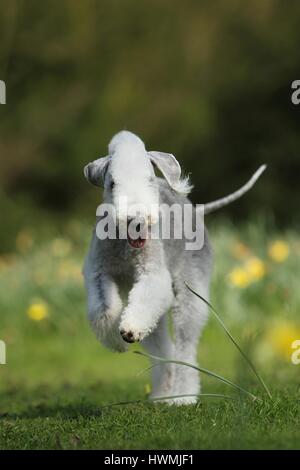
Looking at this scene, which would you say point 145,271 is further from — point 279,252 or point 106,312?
point 279,252

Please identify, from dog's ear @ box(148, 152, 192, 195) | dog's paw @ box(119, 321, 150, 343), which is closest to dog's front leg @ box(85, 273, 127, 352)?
dog's paw @ box(119, 321, 150, 343)

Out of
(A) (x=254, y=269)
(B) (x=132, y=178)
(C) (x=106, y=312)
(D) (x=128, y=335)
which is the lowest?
(D) (x=128, y=335)

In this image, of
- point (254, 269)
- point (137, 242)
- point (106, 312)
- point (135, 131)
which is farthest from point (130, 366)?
point (135, 131)

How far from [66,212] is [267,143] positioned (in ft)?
15.4

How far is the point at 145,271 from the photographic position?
5301 millimetres

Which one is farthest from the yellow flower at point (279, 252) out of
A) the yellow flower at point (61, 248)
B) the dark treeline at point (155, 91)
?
the dark treeline at point (155, 91)

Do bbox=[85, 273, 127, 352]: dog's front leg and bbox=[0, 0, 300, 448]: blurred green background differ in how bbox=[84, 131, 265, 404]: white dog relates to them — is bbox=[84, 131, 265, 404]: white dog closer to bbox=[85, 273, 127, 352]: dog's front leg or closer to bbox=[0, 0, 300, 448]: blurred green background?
bbox=[85, 273, 127, 352]: dog's front leg

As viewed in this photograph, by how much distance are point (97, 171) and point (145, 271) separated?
63 cm

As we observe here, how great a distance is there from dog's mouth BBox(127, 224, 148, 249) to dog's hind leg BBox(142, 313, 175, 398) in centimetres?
115

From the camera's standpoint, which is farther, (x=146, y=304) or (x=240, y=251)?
(x=240, y=251)

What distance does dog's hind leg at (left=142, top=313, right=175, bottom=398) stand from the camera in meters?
5.91

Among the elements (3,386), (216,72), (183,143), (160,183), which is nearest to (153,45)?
(216,72)

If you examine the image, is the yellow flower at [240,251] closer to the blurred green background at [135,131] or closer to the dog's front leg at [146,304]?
the blurred green background at [135,131]
